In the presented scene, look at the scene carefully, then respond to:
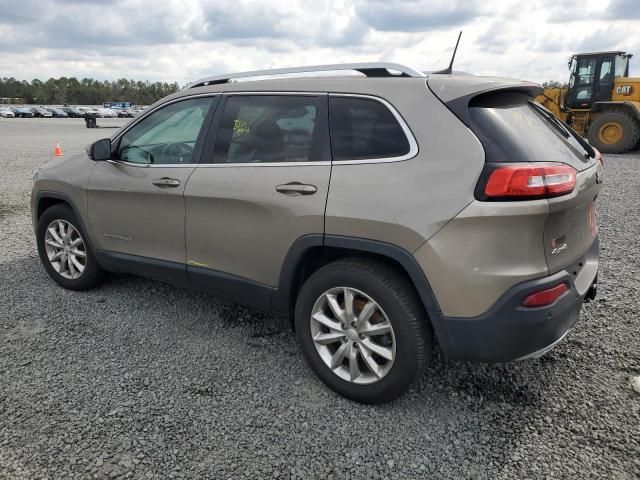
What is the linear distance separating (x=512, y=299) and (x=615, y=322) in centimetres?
197

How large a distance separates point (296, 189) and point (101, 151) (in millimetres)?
1876

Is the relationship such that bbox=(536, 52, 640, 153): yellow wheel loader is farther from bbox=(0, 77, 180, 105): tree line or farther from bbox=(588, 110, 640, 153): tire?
bbox=(0, 77, 180, 105): tree line

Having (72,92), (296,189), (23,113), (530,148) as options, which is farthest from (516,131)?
(72,92)

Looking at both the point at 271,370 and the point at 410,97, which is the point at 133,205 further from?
the point at 410,97

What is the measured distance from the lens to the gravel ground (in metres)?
2.48

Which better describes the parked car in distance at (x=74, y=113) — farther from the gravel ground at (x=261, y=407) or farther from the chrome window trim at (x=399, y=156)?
the chrome window trim at (x=399, y=156)

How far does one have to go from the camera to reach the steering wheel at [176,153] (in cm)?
363

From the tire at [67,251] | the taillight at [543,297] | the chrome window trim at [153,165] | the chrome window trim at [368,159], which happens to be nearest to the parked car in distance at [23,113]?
the tire at [67,251]

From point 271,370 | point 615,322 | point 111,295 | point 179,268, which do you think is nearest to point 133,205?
point 179,268

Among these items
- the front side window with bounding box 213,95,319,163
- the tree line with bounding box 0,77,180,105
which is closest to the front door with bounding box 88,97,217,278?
the front side window with bounding box 213,95,319,163

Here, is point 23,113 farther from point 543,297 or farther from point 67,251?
point 543,297

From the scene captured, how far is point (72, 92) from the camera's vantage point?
11131 centimetres

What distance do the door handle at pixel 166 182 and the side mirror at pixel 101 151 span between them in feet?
→ 1.87

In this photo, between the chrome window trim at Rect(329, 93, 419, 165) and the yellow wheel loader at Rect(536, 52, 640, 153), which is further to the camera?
the yellow wheel loader at Rect(536, 52, 640, 153)
